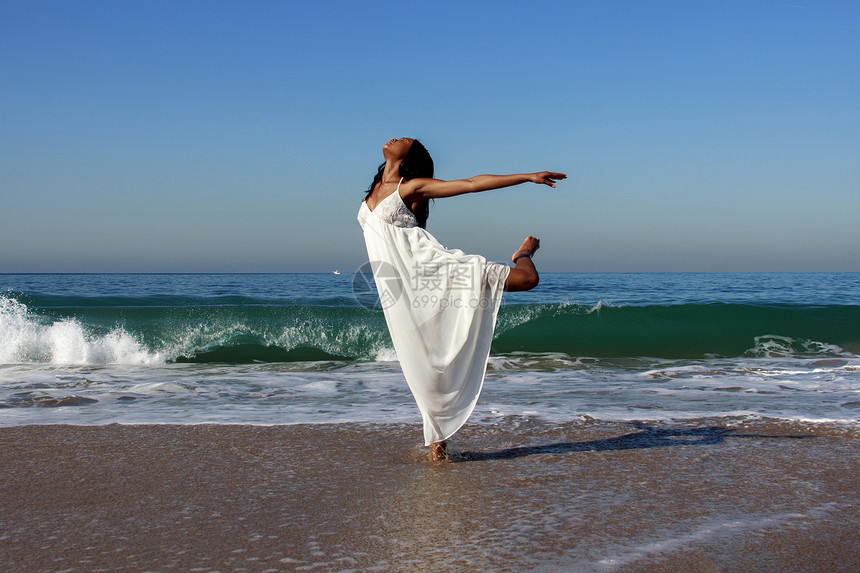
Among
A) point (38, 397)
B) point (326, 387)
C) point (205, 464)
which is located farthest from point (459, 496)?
point (38, 397)

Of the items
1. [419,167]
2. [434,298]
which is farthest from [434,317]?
[419,167]

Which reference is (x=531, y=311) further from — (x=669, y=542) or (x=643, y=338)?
(x=669, y=542)

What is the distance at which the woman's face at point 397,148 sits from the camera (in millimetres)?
3676

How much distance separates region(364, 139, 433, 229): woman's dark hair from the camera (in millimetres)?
3656

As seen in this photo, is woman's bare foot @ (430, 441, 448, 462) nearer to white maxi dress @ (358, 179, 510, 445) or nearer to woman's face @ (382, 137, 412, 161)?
white maxi dress @ (358, 179, 510, 445)

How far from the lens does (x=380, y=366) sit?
333 inches

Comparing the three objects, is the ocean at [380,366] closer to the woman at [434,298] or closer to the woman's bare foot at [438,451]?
the woman's bare foot at [438,451]

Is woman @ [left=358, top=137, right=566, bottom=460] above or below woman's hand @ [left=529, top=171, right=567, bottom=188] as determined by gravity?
below

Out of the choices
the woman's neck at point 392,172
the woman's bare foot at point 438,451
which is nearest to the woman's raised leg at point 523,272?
the woman's neck at point 392,172

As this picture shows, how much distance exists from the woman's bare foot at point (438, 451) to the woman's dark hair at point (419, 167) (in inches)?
47.8

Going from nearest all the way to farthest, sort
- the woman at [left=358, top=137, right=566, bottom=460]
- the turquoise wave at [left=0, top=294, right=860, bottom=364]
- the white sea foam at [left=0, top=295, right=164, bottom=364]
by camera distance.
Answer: the woman at [left=358, top=137, right=566, bottom=460] → the white sea foam at [left=0, top=295, right=164, bottom=364] → the turquoise wave at [left=0, top=294, right=860, bottom=364]

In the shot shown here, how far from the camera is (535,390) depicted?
19.9 ft

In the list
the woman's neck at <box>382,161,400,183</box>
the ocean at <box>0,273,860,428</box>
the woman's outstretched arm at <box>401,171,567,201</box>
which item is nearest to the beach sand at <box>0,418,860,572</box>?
the ocean at <box>0,273,860,428</box>

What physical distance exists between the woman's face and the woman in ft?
0.04
